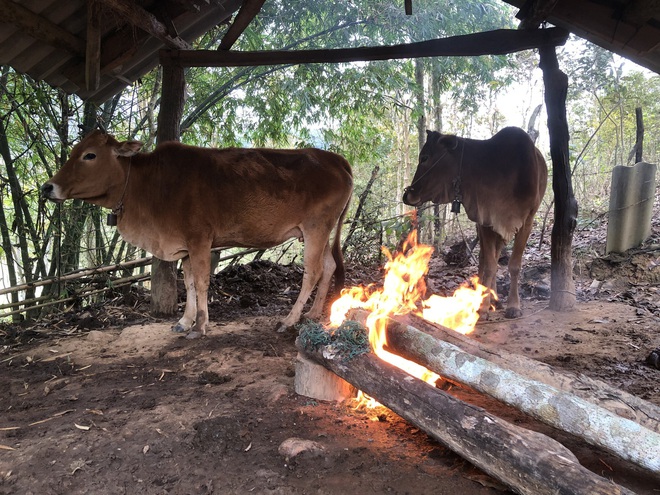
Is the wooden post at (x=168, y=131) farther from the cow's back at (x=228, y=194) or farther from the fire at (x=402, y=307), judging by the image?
the fire at (x=402, y=307)

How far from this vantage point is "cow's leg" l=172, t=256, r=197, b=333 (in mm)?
4927

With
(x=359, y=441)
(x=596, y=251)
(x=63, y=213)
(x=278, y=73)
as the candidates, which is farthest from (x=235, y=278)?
(x=596, y=251)

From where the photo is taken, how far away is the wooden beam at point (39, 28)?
393cm

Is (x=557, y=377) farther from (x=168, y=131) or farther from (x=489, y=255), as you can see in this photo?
(x=168, y=131)

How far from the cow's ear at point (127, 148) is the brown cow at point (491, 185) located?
3229 mm

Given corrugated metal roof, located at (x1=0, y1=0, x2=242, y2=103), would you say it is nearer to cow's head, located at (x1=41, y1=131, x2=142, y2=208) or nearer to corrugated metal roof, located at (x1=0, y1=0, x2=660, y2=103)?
corrugated metal roof, located at (x1=0, y1=0, x2=660, y2=103)

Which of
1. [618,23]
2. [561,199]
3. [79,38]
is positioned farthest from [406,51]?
[79,38]

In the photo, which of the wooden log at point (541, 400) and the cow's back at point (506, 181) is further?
the cow's back at point (506, 181)

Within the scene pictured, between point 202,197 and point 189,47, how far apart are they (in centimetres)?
192

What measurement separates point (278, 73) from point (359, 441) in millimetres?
7646

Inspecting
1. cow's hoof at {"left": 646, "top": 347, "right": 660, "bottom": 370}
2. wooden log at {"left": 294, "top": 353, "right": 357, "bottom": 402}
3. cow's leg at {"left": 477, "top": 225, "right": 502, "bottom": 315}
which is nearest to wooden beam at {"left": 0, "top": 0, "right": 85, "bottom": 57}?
wooden log at {"left": 294, "top": 353, "right": 357, "bottom": 402}

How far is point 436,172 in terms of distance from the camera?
585cm

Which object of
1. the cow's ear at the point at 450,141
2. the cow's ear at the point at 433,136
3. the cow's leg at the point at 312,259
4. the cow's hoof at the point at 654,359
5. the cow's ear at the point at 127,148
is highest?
the cow's ear at the point at 433,136

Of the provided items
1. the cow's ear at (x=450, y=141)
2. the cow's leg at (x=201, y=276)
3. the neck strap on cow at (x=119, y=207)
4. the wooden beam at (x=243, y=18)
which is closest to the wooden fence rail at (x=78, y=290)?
the neck strap on cow at (x=119, y=207)
